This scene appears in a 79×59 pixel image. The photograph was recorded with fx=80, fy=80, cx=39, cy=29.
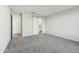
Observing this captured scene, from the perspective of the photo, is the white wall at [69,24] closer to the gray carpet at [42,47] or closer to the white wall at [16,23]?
the gray carpet at [42,47]

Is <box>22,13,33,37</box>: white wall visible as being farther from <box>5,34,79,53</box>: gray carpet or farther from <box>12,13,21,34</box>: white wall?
<box>5,34,79,53</box>: gray carpet

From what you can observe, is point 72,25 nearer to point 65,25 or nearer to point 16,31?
point 65,25

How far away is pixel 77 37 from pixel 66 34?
1192 millimetres

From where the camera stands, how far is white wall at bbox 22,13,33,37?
25.8 feet

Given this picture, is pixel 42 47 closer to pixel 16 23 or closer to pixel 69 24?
pixel 69 24

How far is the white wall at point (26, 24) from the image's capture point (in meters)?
7.86

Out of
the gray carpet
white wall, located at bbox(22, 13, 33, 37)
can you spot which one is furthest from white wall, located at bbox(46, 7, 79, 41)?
white wall, located at bbox(22, 13, 33, 37)

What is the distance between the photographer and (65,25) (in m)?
6.87

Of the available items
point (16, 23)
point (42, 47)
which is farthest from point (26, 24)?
point (42, 47)

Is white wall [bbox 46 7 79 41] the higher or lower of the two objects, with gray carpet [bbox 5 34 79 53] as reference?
higher

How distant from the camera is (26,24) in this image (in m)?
8.03

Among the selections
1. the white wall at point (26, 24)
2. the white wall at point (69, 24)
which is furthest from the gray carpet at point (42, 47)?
the white wall at point (26, 24)
